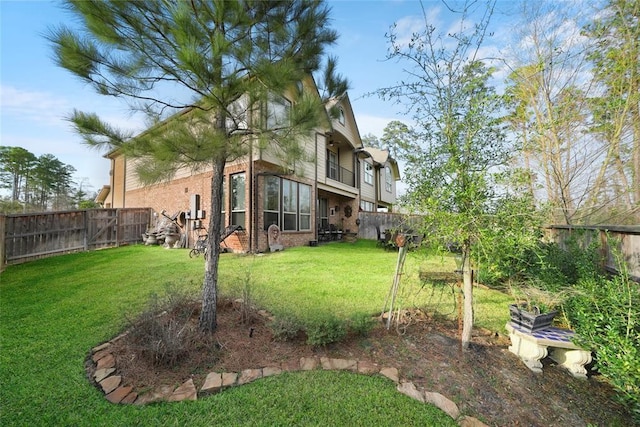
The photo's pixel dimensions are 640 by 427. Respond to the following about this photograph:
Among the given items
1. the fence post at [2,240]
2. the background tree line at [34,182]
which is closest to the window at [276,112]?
the fence post at [2,240]

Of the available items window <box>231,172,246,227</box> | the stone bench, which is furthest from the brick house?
the stone bench

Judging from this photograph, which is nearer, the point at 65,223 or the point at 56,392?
the point at 56,392

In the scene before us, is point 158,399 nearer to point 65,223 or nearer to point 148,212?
point 65,223

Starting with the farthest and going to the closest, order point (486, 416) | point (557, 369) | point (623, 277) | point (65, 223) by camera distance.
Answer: point (65, 223)
point (557, 369)
point (623, 277)
point (486, 416)

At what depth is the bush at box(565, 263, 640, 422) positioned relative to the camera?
6.94 feet

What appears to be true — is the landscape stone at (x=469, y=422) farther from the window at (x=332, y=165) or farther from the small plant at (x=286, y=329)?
the window at (x=332, y=165)

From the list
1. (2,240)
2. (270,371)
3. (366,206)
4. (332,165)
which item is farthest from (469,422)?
(366,206)

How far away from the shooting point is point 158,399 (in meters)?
2.13

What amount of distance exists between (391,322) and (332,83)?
130 inches

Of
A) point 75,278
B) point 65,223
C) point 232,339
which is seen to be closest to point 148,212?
point 65,223

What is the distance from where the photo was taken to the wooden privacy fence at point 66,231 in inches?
291

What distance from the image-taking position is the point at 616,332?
2318 mm

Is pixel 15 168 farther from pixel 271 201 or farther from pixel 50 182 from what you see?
pixel 271 201

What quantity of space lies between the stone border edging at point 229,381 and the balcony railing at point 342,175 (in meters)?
12.1
